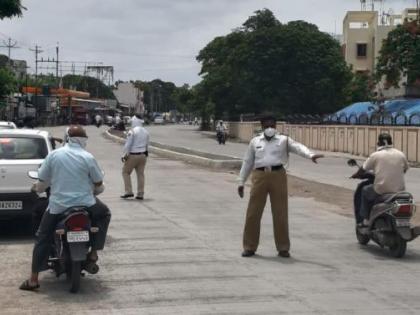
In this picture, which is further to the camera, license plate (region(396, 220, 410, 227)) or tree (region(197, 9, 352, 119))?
tree (region(197, 9, 352, 119))

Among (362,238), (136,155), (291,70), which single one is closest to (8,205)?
(362,238)

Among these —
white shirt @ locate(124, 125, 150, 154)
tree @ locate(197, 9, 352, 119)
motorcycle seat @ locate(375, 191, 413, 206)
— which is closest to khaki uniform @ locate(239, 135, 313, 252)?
motorcycle seat @ locate(375, 191, 413, 206)

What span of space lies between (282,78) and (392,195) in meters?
56.5

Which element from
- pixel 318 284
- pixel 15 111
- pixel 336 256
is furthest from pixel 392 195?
pixel 15 111

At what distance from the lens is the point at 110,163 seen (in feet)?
94.5

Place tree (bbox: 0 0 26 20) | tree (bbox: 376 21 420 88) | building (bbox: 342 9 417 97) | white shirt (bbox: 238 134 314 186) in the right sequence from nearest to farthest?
white shirt (bbox: 238 134 314 186), tree (bbox: 0 0 26 20), tree (bbox: 376 21 420 88), building (bbox: 342 9 417 97)

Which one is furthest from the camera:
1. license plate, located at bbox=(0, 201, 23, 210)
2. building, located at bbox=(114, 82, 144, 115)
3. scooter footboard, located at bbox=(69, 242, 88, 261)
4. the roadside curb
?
building, located at bbox=(114, 82, 144, 115)

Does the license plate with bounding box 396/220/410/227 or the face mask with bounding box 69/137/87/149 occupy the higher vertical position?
the face mask with bounding box 69/137/87/149

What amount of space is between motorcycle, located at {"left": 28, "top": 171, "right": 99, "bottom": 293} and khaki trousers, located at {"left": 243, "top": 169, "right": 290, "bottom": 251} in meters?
2.61

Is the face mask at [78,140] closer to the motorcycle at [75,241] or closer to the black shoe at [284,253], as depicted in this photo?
the motorcycle at [75,241]

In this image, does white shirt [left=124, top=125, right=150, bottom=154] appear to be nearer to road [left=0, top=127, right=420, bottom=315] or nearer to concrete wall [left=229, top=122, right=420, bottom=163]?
road [left=0, top=127, right=420, bottom=315]

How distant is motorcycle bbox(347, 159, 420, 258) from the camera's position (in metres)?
9.72

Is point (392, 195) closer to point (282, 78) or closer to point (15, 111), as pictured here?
point (282, 78)

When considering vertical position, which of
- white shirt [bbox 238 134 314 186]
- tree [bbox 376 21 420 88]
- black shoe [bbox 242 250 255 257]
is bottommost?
black shoe [bbox 242 250 255 257]
